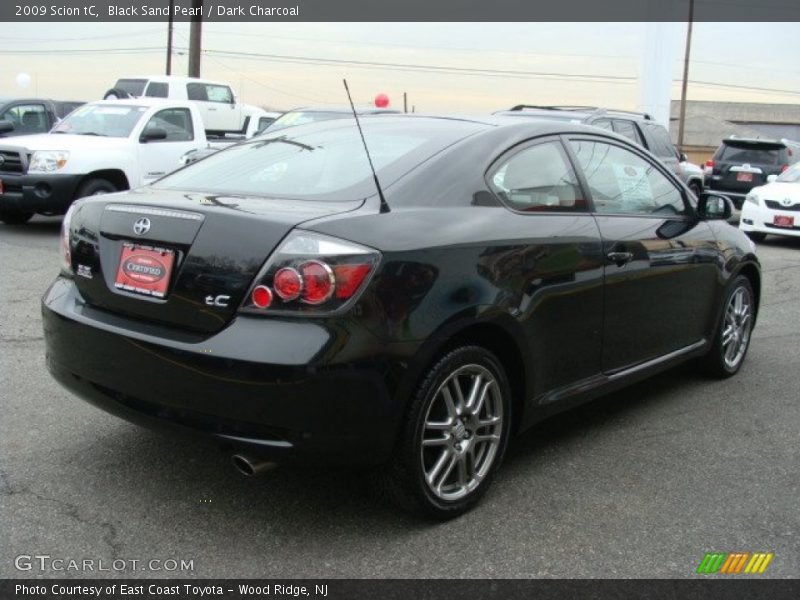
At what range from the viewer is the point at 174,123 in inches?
490

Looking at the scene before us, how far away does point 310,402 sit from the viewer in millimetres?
2844

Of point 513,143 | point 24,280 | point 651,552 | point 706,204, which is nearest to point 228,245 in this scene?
point 513,143

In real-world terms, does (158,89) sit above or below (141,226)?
above

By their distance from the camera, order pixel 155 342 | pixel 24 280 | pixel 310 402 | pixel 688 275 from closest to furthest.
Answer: pixel 310 402
pixel 155 342
pixel 688 275
pixel 24 280

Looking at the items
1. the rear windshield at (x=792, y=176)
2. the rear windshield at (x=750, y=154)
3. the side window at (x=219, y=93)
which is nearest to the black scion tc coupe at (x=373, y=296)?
the rear windshield at (x=792, y=176)

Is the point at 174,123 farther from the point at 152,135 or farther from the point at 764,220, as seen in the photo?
the point at 764,220

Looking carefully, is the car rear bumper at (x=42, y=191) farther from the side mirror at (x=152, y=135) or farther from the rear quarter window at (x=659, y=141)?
the rear quarter window at (x=659, y=141)

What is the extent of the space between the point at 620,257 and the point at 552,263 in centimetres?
57

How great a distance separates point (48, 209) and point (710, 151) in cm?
4711

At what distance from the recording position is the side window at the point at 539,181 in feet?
12.1

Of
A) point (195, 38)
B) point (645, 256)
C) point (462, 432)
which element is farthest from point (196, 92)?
point (462, 432)

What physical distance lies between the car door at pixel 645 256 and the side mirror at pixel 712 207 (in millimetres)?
76

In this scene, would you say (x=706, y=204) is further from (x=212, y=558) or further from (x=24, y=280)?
(x=24, y=280)

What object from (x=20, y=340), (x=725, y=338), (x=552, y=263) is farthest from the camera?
(x=20, y=340)
